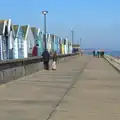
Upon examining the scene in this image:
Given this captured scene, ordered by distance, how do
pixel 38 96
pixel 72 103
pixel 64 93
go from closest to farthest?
pixel 72 103 → pixel 38 96 → pixel 64 93

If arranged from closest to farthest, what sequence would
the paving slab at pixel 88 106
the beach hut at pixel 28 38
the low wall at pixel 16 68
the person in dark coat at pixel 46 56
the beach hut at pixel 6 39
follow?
the paving slab at pixel 88 106, the low wall at pixel 16 68, the person in dark coat at pixel 46 56, the beach hut at pixel 6 39, the beach hut at pixel 28 38

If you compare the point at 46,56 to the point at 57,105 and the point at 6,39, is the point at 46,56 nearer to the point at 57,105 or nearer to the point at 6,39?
the point at 6,39

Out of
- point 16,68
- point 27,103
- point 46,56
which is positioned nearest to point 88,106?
point 27,103

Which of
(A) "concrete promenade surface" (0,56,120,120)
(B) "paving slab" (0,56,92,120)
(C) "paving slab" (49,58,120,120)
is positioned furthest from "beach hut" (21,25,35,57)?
(C) "paving slab" (49,58,120,120)

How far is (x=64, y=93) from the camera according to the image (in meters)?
15.1

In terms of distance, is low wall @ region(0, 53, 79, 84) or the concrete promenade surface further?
low wall @ region(0, 53, 79, 84)

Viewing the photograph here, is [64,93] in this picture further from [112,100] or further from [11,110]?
[11,110]

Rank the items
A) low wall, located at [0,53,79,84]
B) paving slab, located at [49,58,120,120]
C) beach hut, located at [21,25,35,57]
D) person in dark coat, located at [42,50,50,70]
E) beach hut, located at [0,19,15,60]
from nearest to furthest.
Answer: paving slab, located at [49,58,120,120] → low wall, located at [0,53,79,84] → person in dark coat, located at [42,50,50,70] → beach hut, located at [0,19,15,60] → beach hut, located at [21,25,35,57]

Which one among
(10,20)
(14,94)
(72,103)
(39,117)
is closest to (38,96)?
(14,94)

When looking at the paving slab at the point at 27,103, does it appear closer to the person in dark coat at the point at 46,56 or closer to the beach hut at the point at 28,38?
the person in dark coat at the point at 46,56

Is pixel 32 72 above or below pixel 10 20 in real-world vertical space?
below

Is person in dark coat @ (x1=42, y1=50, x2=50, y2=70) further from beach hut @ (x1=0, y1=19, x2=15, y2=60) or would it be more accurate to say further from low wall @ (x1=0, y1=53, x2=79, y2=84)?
beach hut @ (x1=0, y1=19, x2=15, y2=60)

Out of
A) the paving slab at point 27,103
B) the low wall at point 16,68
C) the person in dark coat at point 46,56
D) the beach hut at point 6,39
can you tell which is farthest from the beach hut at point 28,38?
the paving slab at point 27,103

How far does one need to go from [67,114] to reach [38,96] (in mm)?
3774
